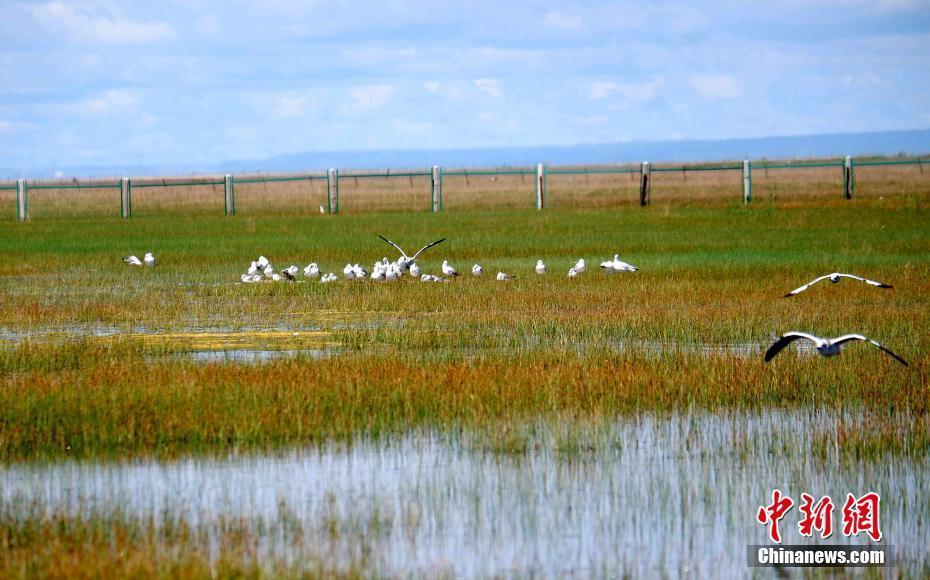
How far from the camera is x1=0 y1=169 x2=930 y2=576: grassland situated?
1088 cm

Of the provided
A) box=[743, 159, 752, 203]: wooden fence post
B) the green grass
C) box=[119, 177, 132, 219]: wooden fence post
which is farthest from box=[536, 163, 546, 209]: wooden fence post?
box=[119, 177, 132, 219]: wooden fence post

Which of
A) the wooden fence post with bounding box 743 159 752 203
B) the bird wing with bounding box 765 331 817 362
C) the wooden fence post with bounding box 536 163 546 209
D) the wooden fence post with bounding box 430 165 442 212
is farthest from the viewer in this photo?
the wooden fence post with bounding box 430 165 442 212

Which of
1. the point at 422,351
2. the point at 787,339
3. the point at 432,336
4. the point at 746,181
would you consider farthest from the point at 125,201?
the point at 787,339

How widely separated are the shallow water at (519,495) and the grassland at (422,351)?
1.19ft

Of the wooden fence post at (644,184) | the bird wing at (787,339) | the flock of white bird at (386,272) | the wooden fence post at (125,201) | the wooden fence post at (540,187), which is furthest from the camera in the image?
the wooden fence post at (540,187)

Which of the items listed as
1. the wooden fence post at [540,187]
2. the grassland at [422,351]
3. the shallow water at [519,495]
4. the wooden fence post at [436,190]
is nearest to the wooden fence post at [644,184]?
the wooden fence post at [540,187]

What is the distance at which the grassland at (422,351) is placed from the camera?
1088cm

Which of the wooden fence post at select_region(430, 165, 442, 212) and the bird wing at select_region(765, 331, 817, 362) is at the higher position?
the wooden fence post at select_region(430, 165, 442, 212)

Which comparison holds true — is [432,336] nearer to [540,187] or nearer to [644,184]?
[644,184]

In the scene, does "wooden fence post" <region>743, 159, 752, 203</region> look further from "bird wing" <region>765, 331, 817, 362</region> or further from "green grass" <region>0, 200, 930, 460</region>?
"bird wing" <region>765, 331, 817, 362</region>

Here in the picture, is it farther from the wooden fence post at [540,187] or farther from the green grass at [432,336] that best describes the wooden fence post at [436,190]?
the green grass at [432,336]

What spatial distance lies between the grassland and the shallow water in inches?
14.2

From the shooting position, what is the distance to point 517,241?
33312mm

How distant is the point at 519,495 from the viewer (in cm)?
Answer: 937
